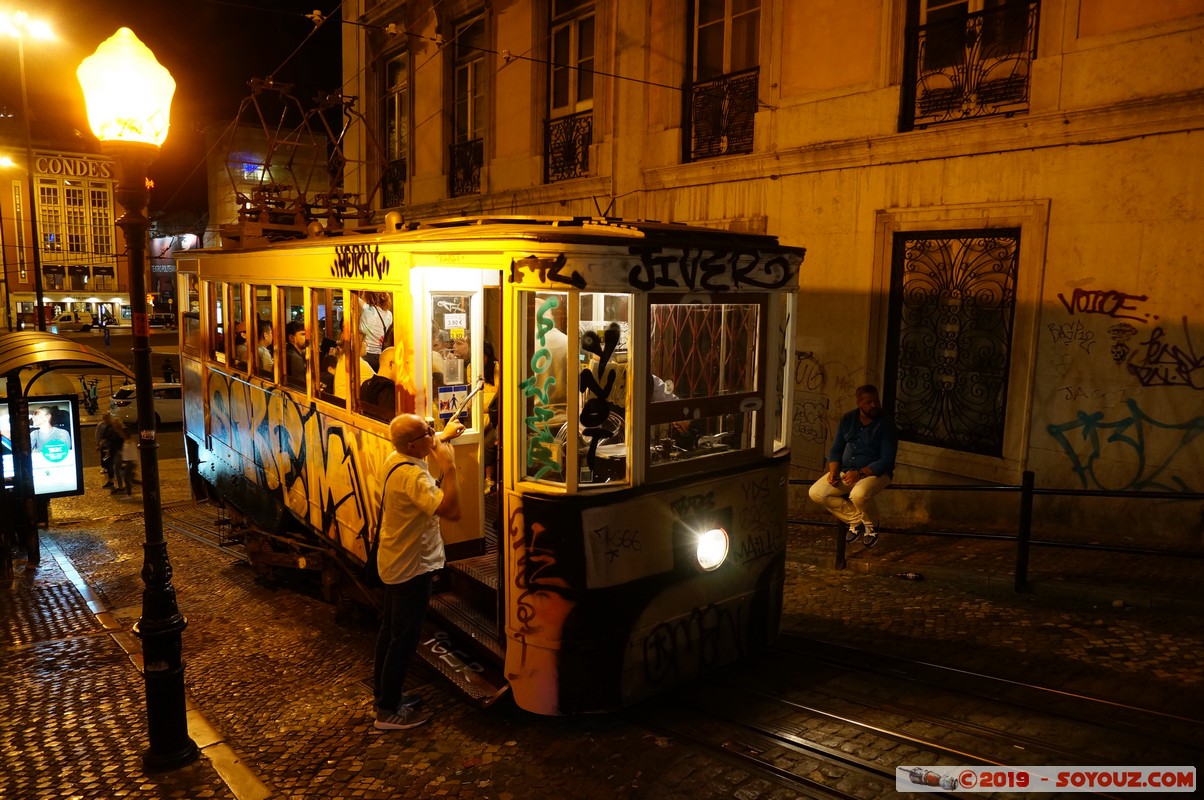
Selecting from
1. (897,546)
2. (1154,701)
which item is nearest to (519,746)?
(1154,701)

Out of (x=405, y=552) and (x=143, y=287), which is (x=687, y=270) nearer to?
(x=405, y=552)

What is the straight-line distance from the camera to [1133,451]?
24.5 ft

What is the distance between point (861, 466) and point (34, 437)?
31.8 ft

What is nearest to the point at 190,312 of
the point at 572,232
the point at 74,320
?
the point at 572,232

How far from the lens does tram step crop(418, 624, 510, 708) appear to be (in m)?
4.76

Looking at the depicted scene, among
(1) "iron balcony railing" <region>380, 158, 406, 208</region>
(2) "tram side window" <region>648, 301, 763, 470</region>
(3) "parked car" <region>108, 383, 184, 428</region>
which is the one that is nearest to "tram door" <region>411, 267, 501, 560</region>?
(2) "tram side window" <region>648, 301, 763, 470</region>

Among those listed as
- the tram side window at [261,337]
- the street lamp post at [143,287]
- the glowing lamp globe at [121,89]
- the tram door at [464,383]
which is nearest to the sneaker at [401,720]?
the street lamp post at [143,287]

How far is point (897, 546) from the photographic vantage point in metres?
8.02

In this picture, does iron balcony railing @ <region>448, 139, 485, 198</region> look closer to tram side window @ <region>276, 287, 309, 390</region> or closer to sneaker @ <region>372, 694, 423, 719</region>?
tram side window @ <region>276, 287, 309, 390</region>

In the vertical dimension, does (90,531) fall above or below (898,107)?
below

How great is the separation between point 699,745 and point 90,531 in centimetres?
974

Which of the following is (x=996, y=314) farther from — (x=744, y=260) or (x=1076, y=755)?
(x=1076, y=755)

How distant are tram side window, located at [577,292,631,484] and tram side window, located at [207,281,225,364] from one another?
666 centimetres

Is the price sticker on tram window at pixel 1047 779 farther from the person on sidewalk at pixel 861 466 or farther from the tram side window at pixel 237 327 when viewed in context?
the tram side window at pixel 237 327
